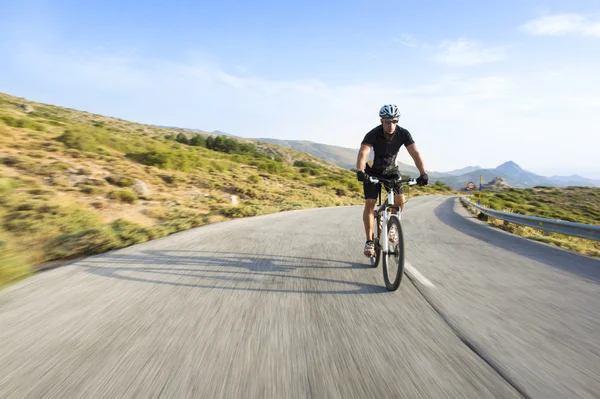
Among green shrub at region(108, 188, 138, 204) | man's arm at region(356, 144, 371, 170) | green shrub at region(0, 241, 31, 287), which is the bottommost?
green shrub at region(108, 188, 138, 204)

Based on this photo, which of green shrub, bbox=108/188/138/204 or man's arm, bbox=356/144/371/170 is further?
green shrub, bbox=108/188/138/204

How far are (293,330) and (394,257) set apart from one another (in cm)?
197

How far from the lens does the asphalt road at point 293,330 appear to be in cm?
202

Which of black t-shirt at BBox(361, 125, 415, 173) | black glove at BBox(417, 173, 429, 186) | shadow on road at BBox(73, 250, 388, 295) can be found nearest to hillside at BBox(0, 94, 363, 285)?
shadow on road at BBox(73, 250, 388, 295)

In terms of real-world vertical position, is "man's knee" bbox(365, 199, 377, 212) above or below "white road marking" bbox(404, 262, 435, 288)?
above

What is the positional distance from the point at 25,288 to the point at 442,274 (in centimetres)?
532

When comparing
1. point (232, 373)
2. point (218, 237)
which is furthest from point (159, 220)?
point (232, 373)

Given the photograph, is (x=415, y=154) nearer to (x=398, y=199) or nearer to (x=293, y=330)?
(x=398, y=199)

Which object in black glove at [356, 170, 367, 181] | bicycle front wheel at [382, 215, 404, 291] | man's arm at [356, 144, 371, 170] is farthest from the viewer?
man's arm at [356, 144, 371, 170]

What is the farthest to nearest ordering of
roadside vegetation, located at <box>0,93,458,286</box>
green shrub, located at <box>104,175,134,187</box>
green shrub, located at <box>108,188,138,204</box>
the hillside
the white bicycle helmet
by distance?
1. green shrub, located at <box>104,175,134,187</box>
2. green shrub, located at <box>108,188,138,204</box>
3. the hillside
4. roadside vegetation, located at <box>0,93,458,286</box>
5. the white bicycle helmet

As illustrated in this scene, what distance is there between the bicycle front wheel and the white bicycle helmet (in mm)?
1450

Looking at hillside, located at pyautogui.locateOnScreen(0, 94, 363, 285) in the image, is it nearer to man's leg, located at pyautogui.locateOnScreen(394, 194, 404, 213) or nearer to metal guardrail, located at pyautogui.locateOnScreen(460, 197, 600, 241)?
man's leg, located at pyautogui.locateOnScreen(394, 194, 404, 213)

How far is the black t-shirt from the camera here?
502 cm

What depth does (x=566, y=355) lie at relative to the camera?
250cm
